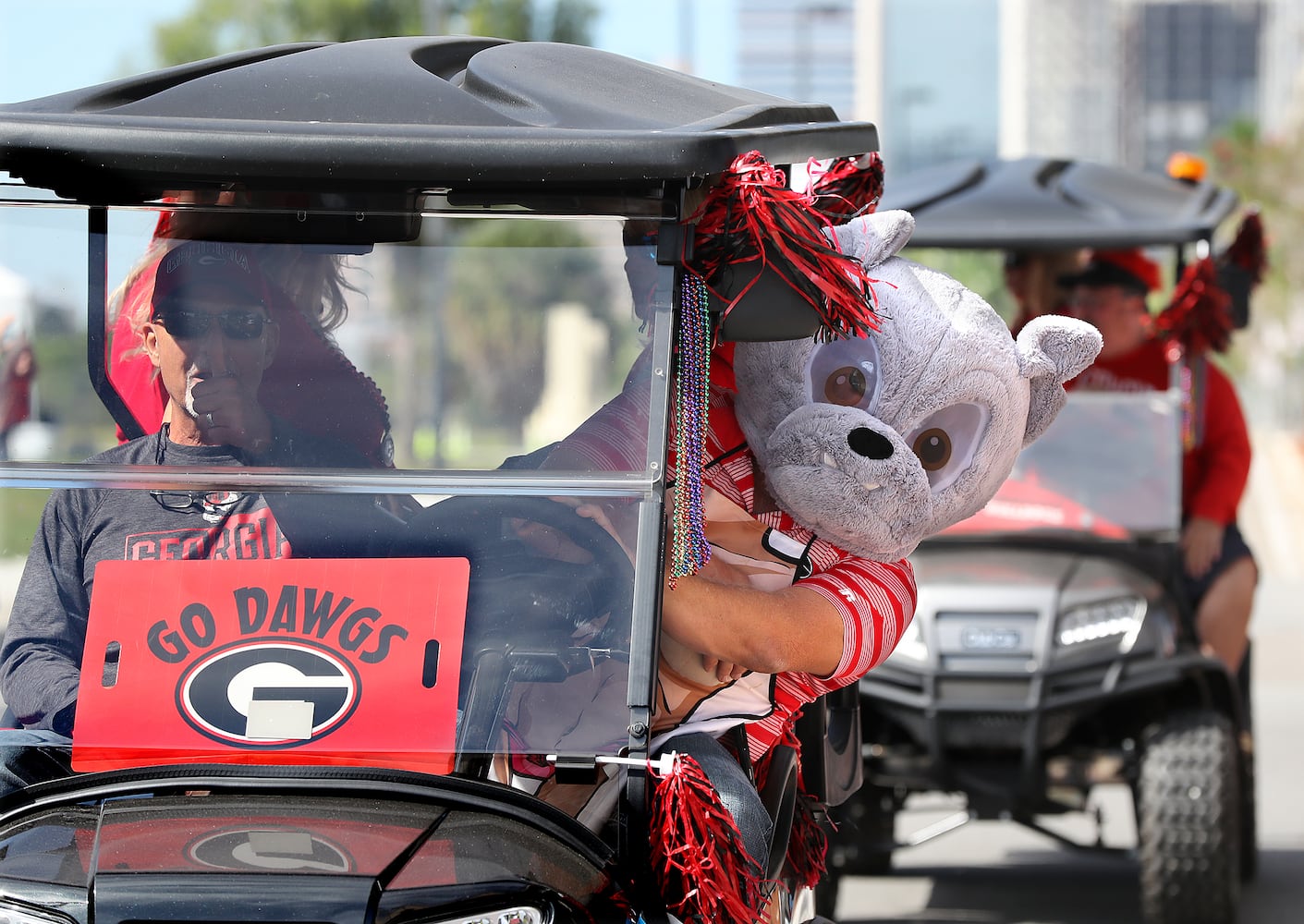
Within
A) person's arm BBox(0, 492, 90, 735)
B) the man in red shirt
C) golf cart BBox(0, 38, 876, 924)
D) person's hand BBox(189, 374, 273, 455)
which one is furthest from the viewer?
the man in red shirt

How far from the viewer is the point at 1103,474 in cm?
516

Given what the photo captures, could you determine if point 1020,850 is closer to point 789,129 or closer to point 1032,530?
point 1032,530

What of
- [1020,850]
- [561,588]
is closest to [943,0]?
[1020,850]

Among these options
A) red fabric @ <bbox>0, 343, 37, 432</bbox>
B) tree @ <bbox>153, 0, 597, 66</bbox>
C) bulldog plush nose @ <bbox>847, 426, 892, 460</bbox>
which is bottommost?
bulldog plush nose @ <bbox>847, 426, 892, 460</bbox>

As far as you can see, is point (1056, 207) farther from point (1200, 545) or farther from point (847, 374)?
point (847, 374)

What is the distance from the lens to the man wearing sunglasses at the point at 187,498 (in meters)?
2.50

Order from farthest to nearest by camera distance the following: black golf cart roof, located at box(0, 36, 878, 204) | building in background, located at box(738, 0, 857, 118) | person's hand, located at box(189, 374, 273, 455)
Answer: building in background, located at box(738, 0, 857, 118)
person's hand, located at box(189, 374, 273, 455)
black golf cart roof, located at box(0, 36, 878, 204)

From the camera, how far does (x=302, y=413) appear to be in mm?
2631

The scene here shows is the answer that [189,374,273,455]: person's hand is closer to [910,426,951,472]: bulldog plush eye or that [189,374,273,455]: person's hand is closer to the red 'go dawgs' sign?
the red 'go dawgs' sign

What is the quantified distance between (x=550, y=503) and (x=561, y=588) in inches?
4.8

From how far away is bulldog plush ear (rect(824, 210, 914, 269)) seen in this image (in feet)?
10.0

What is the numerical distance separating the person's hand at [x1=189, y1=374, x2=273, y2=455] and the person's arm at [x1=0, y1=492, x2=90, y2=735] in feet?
0.70

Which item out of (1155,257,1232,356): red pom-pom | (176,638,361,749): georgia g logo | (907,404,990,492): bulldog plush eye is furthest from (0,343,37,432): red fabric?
(1155,257,1232,356): red pom-pom

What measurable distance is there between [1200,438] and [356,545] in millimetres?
3496
